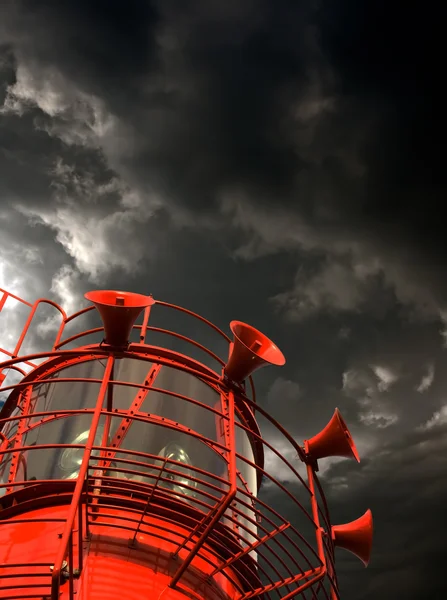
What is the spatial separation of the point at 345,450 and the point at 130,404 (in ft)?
10.5

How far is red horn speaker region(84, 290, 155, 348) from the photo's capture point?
18.3 ft

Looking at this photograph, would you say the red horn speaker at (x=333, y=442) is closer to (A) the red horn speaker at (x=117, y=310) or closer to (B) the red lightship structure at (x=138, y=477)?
(B) the red lightship structure at (x=138, y=477)

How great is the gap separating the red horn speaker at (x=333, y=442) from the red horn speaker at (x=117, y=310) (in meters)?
3.27

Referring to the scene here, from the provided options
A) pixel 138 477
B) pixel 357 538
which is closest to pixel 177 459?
pixel 138 477

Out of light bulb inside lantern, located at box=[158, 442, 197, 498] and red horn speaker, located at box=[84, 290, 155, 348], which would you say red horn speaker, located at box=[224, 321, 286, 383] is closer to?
light bulb inside lantern, located at box=[158, 442, 197, 498]

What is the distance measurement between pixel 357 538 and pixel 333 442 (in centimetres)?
171

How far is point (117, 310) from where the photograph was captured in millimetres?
5594

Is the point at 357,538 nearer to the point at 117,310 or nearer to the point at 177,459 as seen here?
the point at 177,459

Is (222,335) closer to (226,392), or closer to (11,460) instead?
(226,392)

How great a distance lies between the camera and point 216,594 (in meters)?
5.52

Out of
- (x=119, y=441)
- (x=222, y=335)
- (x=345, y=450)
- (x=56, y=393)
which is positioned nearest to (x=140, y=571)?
(x=119, y=441)

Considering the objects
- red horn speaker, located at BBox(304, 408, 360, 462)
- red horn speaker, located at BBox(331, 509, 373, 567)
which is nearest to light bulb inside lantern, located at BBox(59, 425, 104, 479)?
red horn speaker, located at BBox(304, 408, 360, 462)

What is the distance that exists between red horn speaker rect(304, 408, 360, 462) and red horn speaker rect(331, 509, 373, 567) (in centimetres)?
122

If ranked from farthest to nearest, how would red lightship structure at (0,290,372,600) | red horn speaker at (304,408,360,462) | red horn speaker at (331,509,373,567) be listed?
red horn speaker at (331,509,373,567)
red horn speaker at (304,408,360,462)
red lightship structure at (0,290,372,600)
